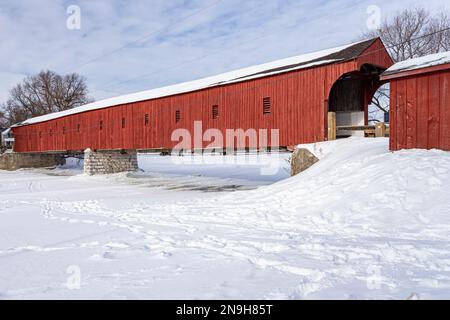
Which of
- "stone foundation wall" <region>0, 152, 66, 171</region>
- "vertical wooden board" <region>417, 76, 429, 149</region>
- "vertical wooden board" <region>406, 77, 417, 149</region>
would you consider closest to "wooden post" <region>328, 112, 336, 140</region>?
"vertical wooden board" <region>406, 77, 417, 149</region>

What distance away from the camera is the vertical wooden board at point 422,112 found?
33.2ft

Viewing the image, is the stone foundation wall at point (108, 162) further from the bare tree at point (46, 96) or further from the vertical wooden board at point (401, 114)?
the bare tree at point (46, 96)

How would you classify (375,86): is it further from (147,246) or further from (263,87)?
(147,246)

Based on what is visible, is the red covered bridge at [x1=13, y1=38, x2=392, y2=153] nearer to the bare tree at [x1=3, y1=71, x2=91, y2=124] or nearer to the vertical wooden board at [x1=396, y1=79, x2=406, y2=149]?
the vertical wooden board at [x1=396, y1=79, x2=406, y2=149]

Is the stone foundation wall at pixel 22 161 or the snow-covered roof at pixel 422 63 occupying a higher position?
the snow-covered roof at pixel 422 63

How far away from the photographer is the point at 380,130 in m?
13.4

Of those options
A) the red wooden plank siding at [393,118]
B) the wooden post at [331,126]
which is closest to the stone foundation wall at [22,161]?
the wooden post at [331,126]

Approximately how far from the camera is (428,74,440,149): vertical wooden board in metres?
9.89

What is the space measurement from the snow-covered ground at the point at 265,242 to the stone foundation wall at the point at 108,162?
1533 centimetres

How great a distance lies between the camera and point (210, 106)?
57.3 ft

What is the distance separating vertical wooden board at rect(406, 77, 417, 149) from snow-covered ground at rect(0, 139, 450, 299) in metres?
0.73

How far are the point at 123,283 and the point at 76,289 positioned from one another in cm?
49

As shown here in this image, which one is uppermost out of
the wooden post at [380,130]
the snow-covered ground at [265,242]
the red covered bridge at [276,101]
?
the red covered bridge at [276,101]

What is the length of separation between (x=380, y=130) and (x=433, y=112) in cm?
346
